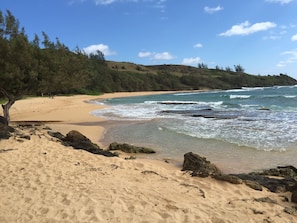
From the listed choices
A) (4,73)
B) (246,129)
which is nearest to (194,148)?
(246,129)

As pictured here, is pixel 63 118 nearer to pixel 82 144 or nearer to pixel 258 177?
pixel 82 144

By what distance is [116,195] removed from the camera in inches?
235

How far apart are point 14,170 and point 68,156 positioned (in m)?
1.92

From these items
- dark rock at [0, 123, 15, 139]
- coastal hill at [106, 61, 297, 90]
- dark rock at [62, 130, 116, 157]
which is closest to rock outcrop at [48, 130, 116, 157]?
dark rock at [62, 130, 116, 157]

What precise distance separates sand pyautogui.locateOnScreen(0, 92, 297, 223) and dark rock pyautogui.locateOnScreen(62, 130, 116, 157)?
1570mm

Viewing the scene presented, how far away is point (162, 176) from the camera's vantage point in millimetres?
7602

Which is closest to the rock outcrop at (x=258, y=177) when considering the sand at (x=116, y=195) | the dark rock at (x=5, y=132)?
the sand at (x=116, y=195)

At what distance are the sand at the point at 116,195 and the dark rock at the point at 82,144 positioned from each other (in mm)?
1570

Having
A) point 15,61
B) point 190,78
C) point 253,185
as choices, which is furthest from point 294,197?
point 190,78

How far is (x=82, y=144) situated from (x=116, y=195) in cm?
594

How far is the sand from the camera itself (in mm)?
5168

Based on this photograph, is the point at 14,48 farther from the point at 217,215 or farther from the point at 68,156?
the point at 217,215

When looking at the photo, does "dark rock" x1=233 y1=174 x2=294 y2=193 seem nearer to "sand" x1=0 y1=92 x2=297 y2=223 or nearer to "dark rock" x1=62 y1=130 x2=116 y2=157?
"sand" x1=0 y1=92 x2=297 y2=223

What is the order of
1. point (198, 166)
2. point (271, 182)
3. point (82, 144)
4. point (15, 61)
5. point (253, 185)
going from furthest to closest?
point (15, 61) → point (82, 144) → point (198, 166) → point (271, 182) → point (253, 185)
